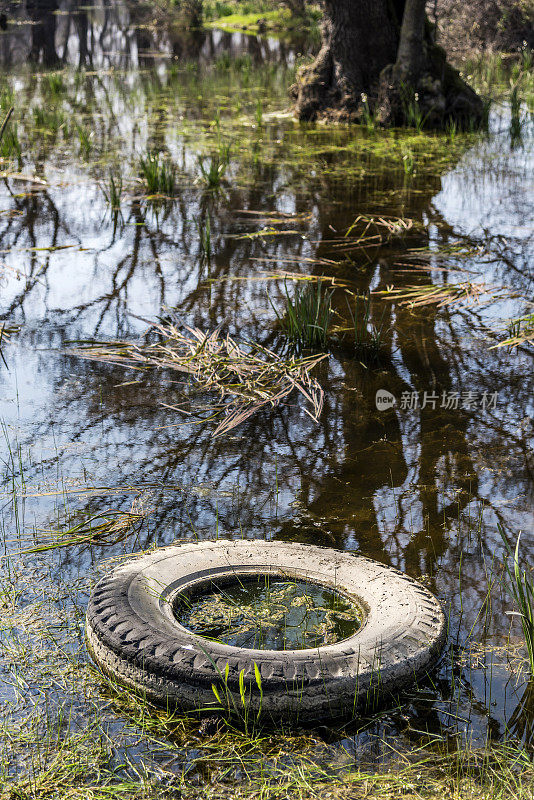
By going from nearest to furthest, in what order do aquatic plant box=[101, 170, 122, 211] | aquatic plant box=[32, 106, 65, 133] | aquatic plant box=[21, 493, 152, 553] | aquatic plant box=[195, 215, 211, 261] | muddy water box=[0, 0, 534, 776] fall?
1. muddy water box=[0, 0, 534, 776]
2. aquatic plant box=[21, 493, 152, 553]
3. aquatic plant box=[195, 215, 211, 261]
4. aquatic plant box=[101, 170, 122, 211]
5. aquatic plant box=[32, 106, 65, 133]

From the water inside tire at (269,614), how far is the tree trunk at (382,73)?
28.3 feet

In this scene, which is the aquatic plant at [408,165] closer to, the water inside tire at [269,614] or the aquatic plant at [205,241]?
the aquatic plant at [205,241]

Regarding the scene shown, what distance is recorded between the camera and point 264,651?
91.1 inches

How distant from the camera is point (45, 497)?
3318 mm

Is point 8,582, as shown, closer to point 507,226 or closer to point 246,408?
point 246,408

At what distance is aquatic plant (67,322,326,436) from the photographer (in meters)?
4.12

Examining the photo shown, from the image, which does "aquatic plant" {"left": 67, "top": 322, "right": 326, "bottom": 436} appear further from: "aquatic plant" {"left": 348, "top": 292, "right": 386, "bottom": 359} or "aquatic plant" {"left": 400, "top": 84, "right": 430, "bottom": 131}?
"aquatic plant" {"left": 400, "top": 84, "right": 430, "bottom": 131}

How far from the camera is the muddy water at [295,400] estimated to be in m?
2.87

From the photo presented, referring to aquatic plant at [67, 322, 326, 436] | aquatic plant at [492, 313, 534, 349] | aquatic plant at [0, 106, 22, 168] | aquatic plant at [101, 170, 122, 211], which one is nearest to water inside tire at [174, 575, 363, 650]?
aquatic plant at [67, 322, 326, 436]

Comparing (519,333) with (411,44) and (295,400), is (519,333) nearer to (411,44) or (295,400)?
(295,400)

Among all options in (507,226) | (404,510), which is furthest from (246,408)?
(507,226)

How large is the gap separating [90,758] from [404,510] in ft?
5.26

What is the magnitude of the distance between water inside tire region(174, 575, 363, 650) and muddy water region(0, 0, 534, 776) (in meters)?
0.33

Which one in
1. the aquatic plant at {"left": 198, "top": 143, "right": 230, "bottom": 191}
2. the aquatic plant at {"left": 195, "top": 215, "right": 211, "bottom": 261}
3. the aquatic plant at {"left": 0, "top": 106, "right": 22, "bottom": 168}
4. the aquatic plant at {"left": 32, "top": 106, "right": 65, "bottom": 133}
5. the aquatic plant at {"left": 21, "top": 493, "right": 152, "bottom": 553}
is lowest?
the aquatic plant at {"left": 21, "top": 493, "right": 152, "bottom": 553}
